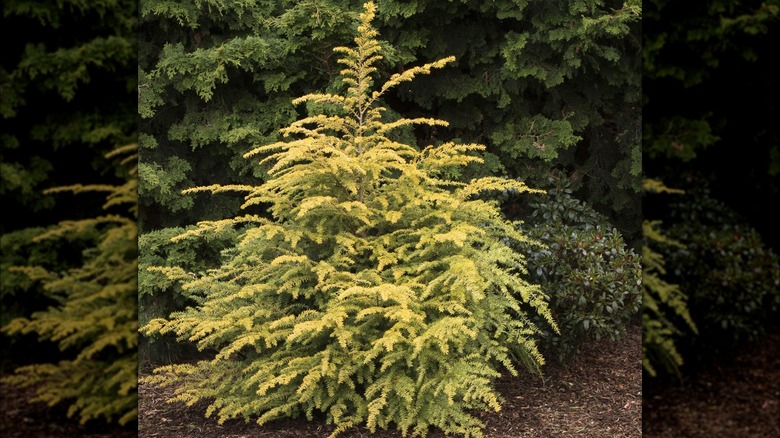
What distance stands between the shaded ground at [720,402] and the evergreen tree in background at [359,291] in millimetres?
631

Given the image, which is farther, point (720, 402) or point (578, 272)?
point (578, 272)

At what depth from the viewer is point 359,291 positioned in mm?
3072

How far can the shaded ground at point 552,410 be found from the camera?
133 inches

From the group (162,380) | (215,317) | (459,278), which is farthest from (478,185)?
(162,380)

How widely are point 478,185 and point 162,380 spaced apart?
169 cm

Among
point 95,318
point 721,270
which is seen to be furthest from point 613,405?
point 95,318

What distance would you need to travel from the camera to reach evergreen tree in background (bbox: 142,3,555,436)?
10.6 feet

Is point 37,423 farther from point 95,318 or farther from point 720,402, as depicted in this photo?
point 720,402

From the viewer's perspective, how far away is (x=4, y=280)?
7.80 feet

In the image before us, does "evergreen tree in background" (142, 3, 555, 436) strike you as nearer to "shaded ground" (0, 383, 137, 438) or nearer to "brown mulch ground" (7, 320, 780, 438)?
"brown mulch ground" (7, 320, 780, 438)

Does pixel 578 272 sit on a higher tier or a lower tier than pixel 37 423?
higher

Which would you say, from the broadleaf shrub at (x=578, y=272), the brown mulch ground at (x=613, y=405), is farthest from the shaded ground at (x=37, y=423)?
the broadleaf shrub at (x=578, y=272)

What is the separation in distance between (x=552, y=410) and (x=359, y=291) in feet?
3.69

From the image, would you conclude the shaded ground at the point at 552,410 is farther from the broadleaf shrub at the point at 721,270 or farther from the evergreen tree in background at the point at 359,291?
the broadleaf shrub at the point at 721,270
